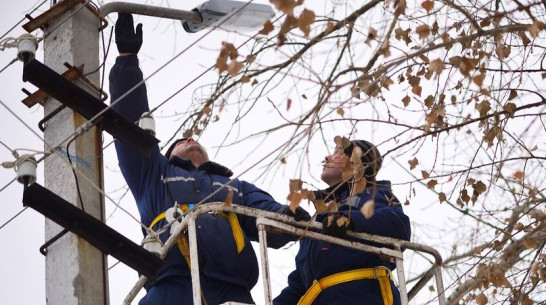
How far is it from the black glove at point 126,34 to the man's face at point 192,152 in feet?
2.86

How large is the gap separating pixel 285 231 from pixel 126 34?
6.07ft

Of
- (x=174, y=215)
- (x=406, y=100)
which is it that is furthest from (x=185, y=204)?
(x=406, y=100)

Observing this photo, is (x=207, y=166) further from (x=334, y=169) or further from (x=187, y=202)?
(x=334, y=169)

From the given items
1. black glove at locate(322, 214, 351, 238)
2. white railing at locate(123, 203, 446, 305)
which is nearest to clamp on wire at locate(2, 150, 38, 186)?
white railing at locate(123, 203, 446, 305)

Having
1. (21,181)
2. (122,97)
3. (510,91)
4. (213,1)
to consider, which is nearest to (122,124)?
(122,97)

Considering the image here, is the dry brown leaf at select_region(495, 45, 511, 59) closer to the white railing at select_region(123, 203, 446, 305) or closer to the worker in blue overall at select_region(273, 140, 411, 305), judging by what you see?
the worker in blue overall at select_region(273, 140, 411, 305)

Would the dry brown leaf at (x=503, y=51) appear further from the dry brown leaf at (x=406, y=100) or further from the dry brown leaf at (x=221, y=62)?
the dry brown leaf at (x=221, y=62)

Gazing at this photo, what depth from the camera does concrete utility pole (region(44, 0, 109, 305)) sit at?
24.5ft

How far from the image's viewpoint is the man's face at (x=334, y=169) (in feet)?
29.2

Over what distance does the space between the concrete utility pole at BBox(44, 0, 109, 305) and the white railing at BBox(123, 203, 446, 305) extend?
0.50 meters

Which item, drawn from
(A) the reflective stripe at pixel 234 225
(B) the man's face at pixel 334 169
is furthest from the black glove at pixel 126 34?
(B) the man's face at pixel 334 169

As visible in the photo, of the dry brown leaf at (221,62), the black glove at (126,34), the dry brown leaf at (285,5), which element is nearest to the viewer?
the dry brown leaf at (285,5)

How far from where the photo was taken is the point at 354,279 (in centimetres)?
862

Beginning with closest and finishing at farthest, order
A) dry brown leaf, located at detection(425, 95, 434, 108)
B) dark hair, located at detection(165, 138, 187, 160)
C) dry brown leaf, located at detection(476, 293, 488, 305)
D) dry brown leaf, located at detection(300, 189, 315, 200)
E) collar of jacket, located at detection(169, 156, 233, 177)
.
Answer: dry brown leaf, located at detection(300, 189, 315, 200), dry brown leaf, located at detection(476, 293, 488, 305), dry brown leaf, located at detection(425, 95, 434, 108), collar of jacket, located at detection(169, 156, 233, 177), dark hair, located at detection(165, 138, 187, 160)
